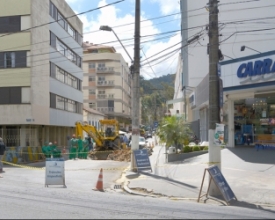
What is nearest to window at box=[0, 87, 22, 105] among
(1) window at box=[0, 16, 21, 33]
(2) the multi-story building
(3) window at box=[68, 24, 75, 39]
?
(1) window at box=[0, 16, 21, 33]

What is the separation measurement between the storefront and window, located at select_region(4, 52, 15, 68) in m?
19.4

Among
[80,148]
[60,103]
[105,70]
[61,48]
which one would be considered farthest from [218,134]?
[105,70]

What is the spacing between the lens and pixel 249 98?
69.2 feet

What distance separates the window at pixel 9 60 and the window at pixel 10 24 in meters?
1.98

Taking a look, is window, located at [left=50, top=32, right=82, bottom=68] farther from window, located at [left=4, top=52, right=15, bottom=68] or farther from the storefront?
the storefront

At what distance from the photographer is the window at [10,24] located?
32.1 m

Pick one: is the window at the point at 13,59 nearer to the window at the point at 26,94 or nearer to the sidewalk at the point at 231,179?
the window at the point at 26,94

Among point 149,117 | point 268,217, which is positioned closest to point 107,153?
point 268,217

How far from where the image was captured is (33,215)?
7.78 metres

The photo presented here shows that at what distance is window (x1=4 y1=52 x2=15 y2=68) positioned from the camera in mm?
32469

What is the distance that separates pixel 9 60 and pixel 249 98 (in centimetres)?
2139

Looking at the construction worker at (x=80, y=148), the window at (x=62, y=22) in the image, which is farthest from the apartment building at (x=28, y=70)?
the construction worker at (x=80, y=148)

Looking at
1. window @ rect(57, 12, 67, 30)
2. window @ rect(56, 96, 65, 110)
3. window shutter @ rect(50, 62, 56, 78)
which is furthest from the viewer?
window @ rect(57, 12, 67, 30)

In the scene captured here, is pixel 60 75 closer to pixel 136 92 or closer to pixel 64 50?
pixel 64 50
